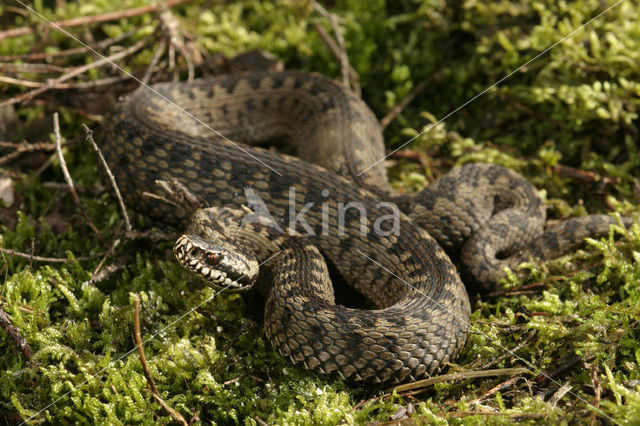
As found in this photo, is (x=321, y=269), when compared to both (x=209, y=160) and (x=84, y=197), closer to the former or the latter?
(x=209, y=160)

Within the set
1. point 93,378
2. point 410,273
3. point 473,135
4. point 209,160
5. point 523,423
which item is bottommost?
point 93,378

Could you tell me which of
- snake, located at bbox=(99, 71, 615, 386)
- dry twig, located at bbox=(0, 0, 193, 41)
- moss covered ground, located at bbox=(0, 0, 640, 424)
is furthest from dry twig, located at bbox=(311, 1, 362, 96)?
dry twig, located at bbox=(0, 0, 193, 41)

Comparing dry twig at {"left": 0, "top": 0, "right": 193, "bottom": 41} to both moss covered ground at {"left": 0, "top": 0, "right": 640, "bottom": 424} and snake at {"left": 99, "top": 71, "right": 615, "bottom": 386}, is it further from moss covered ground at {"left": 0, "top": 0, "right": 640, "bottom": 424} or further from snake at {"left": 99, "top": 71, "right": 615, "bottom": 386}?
snake at {"left": 99, "top": 71, "right": 615, "bottom": 386}

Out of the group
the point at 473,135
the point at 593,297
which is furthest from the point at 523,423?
the point at 473,135

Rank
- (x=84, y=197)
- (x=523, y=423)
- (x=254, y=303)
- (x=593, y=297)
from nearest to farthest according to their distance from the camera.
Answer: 1. (x=523, y=423)
2. (x=593, y=297)
3. (x=254, y=303)
4. (x=84, y=197)

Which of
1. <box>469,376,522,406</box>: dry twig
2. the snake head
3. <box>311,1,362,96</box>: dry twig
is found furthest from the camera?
<box>311,1,362,96</box>: dry twig
